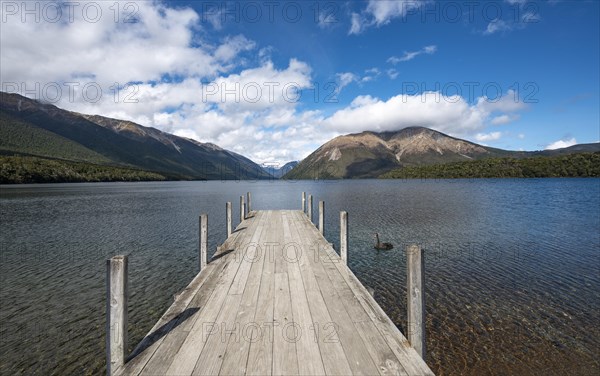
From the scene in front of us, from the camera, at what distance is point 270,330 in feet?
19.0

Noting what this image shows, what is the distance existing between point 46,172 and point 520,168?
218713 millimetres

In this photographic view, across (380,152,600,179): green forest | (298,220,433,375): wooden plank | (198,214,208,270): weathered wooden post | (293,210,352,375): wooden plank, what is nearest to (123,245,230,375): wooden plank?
(198,214,208,270): weathered wooden post

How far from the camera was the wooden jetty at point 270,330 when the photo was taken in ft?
15.2

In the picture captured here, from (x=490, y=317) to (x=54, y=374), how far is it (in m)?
13.3

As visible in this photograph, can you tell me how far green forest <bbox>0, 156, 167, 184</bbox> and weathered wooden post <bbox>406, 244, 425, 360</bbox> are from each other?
143825 millimetres

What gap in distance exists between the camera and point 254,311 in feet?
22.0

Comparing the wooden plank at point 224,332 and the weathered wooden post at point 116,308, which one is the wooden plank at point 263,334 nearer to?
the wooden plank at point 224,332

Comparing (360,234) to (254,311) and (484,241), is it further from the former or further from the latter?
(254,311)

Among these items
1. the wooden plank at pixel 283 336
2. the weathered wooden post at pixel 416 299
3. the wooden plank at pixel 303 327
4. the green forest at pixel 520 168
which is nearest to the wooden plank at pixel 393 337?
the weathered wooden post at pixel 416 299

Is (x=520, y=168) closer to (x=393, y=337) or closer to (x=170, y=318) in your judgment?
(x=393, y=337)

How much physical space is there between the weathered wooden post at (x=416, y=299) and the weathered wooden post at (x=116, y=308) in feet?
15.4

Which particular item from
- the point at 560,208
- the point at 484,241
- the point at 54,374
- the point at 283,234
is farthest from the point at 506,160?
the point at 54,374

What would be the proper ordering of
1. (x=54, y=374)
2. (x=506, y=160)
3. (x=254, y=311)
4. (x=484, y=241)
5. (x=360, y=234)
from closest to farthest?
1. (x=254, y=311)
2. (x=54, y=374)
3. (x=484, y=241)
4. (x=360, y=234)
5. (x=506, y=160)

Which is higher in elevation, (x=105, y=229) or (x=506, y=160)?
(x=506, y=160)
